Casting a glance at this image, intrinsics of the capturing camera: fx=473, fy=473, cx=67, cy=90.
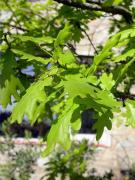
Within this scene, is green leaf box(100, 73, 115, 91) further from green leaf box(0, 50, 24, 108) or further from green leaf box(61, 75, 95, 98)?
green leaf box(0, 50, 24, 108)

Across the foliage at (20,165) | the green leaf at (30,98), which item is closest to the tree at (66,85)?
the green leaf at (30,98)

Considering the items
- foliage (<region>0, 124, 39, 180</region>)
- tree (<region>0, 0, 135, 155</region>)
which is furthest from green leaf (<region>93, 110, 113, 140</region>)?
foliage (<region>0, 124, 39, 180</region>)

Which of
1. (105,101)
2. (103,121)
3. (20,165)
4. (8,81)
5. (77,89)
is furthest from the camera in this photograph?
(20,165)

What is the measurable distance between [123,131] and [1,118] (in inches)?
79.4

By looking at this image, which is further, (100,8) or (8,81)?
(100,8)

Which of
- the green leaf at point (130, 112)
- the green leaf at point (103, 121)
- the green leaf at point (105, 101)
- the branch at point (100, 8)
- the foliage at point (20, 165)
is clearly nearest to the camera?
the green leaf at point (105, 101)

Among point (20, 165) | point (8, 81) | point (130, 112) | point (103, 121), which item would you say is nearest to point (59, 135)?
point (103, 121)

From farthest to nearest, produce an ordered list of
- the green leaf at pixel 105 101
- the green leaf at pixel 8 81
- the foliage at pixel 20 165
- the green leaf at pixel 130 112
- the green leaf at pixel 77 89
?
the foliage at pixel 20 165 → the green leaf at pixel 8 81 → the green leaf at pixel 130 112 → the green leaf at pixel 105 101 → the green leaf at pixel 77 89

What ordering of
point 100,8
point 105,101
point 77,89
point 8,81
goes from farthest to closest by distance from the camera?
point 100,8 → point 8,81 → point 105,101 → point 77,89

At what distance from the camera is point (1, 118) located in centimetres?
783

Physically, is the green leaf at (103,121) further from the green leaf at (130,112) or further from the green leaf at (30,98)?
the green leaf at (30,98)

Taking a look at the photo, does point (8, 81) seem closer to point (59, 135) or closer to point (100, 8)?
point (59, 135)

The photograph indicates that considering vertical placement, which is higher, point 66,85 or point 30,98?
point 66,85

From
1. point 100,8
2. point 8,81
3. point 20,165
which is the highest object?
point 100,8
